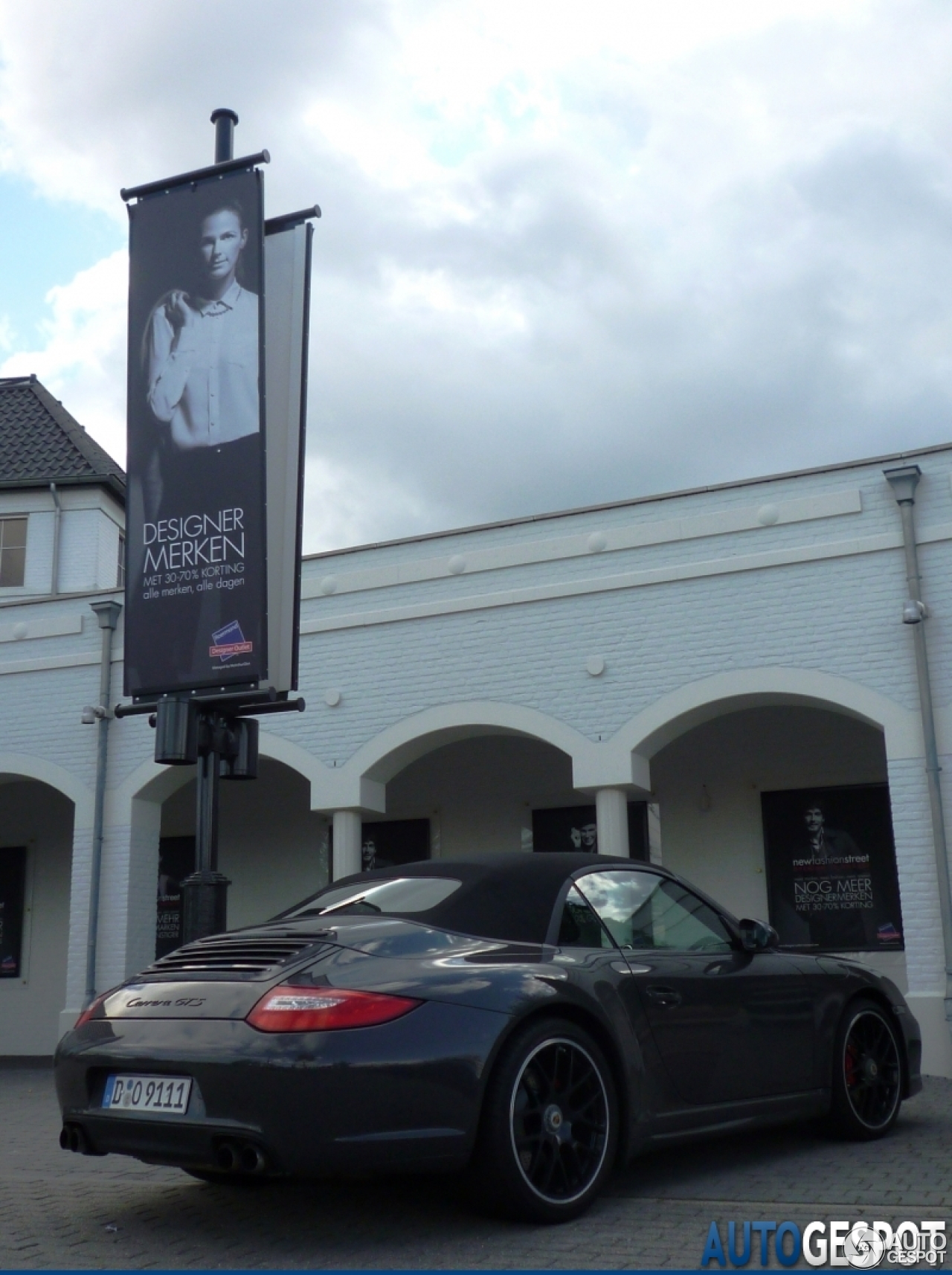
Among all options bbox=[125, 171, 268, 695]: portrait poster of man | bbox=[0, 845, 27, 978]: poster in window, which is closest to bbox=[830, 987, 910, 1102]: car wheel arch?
bbox=[125, 171, 268, 695]: portrait poster of man

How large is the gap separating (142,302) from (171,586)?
1.94 m

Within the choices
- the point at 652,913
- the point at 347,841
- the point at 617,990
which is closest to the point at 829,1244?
the point at 617,990

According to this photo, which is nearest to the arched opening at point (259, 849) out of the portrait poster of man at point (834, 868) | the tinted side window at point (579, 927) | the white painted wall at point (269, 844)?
the white painted wall at point (269, 844)

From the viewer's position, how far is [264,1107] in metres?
3.98

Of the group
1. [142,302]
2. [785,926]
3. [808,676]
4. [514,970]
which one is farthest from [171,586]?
[785,926]

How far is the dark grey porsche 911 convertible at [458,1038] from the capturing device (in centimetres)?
404

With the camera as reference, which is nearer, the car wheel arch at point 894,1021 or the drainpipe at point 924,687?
the car wheel arch at point 894,1021

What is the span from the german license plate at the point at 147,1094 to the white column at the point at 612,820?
26.6 feet

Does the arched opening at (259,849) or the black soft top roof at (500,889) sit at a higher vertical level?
the arched opening at (259,849)

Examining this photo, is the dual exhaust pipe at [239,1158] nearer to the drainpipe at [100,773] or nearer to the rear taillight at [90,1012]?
the rear taillight at [90,1012]

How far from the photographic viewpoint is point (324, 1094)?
397cm

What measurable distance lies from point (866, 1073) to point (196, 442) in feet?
16.8

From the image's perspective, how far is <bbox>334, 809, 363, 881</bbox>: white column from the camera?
44.3 ft

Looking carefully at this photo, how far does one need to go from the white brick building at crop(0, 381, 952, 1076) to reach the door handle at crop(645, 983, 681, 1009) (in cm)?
642
